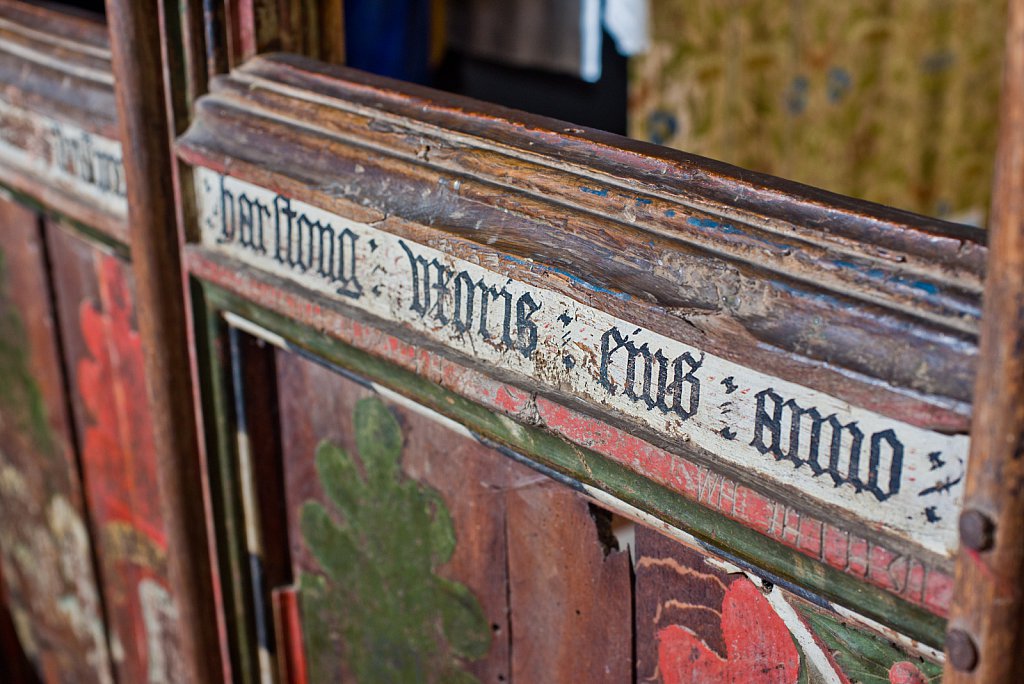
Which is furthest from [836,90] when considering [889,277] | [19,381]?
[889,277]

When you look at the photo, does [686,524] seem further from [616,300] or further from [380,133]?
[380,133]

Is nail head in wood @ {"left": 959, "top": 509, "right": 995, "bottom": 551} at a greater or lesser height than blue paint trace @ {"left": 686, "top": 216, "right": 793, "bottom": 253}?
lesser

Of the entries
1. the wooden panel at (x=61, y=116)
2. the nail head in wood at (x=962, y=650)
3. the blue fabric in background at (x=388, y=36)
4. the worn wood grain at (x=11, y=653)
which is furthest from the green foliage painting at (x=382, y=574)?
the blue fabric in background at (x=388, y=36)

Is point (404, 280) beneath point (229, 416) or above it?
above

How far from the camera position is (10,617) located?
6.82 ft

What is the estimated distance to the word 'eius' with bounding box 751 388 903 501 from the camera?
640mm

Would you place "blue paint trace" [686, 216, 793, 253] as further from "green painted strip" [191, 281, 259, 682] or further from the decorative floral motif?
the decorative floral motif

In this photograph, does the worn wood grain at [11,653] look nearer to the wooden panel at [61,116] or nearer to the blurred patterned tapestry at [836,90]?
the wooden panel at [61,116]

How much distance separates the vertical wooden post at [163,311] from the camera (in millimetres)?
1129

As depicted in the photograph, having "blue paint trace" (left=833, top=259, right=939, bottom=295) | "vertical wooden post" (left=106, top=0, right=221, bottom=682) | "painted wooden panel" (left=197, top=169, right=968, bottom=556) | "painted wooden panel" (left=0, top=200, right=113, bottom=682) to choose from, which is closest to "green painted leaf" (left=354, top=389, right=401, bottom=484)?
"painted wooden panel" (left=197, top=169, right=968, bottom=556)

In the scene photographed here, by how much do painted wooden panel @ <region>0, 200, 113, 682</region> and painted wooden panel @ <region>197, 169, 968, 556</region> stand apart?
62 centimetres

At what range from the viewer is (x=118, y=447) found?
1.50m

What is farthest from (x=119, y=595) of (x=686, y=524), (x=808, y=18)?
(x=808, y=18)

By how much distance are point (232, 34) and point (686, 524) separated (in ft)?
2.17
